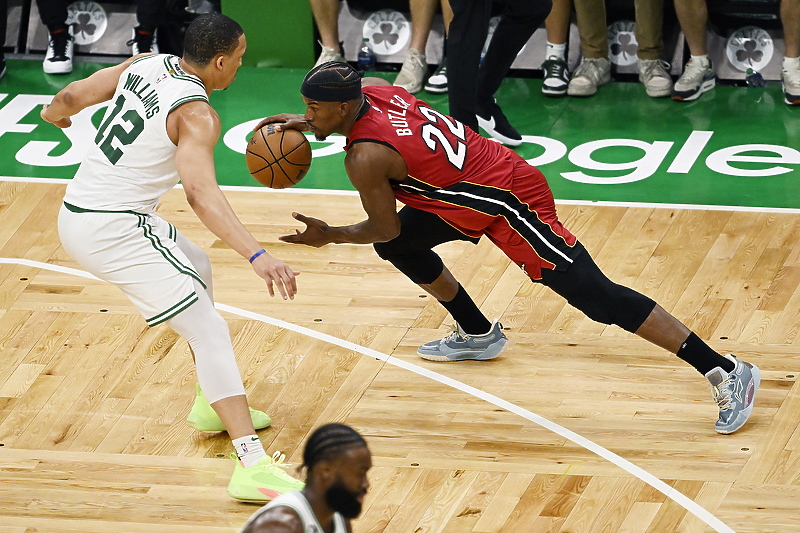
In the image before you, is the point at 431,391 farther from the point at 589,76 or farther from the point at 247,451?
the point at 589,76

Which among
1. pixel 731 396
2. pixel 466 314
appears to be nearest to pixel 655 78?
pixel 466 314

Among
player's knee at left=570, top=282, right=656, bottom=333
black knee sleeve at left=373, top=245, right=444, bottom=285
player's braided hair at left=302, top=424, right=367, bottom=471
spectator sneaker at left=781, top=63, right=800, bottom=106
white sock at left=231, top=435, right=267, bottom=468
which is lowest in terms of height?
spectator sneaker at left=781, top=63, right=800, bottom=106

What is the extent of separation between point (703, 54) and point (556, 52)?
990 millimetres

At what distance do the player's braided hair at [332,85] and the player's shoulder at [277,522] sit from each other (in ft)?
7.02

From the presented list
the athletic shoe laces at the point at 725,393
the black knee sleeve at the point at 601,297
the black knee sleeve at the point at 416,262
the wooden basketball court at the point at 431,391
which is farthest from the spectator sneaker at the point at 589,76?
the athletic shoe laces at the point at 725,393

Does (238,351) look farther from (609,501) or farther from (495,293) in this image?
(609,501)

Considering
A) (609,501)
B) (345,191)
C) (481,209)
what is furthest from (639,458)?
(345,191)

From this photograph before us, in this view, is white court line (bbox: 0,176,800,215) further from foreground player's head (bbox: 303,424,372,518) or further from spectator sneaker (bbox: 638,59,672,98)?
foreground player's head (bbox: 303,424,372,518)

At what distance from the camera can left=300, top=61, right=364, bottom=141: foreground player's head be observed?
189 inches

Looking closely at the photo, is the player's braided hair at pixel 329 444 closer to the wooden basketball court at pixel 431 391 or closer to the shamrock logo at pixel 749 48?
the wooden basketball court at pixel 431 391

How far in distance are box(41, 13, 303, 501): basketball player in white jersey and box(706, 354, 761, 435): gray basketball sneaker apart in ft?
5.52

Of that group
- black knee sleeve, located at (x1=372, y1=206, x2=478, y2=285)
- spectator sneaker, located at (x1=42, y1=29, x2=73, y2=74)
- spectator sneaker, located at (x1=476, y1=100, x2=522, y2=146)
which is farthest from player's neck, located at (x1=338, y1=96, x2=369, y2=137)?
spectator sneaker, located at (x1=42, y1=29, x2=73, y2=74)

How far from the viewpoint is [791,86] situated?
8398 mm

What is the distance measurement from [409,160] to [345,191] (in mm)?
2665
